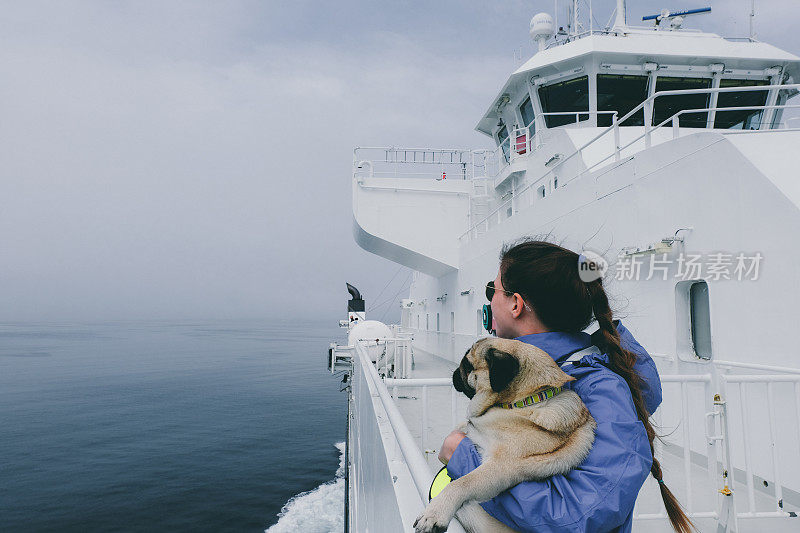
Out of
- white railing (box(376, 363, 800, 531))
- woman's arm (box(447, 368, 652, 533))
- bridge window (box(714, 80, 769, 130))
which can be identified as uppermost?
bridge window (box(714, 80, 769, 130))

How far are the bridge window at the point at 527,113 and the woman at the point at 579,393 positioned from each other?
12.9 meters

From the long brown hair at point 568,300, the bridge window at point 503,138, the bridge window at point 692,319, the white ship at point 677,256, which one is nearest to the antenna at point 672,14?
the white ship at point 677,256

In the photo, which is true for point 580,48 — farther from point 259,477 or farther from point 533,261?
point 259,477

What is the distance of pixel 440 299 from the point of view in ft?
57.0

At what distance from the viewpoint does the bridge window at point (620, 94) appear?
39.2 ft

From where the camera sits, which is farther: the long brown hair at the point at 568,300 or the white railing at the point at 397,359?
the white railing at the point at 397,359

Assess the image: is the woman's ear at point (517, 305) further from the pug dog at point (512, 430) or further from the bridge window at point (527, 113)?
the bridge window at point (527, 113)

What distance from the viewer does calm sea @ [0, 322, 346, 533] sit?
51.9 feet

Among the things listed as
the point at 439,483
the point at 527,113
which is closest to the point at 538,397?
the point at 439,483

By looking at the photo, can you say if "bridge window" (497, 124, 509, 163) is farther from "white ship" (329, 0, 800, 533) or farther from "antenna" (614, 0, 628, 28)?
"antenna" (614, 0, 628, 28)

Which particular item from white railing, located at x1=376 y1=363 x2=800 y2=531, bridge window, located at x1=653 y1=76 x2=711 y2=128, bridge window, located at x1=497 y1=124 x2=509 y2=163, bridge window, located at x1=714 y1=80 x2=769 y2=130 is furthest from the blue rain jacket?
bridge window, located at x1=497 y1=124 x2=509 y2=163

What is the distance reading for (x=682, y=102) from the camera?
11570mm

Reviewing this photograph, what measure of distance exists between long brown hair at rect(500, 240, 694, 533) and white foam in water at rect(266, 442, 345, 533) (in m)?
15.4

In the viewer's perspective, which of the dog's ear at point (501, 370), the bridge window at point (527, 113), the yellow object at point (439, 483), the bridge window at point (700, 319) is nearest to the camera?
the dog's ear at point (501, 370)
